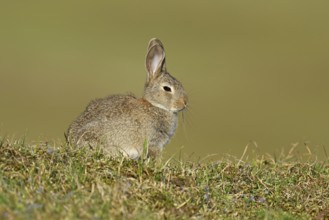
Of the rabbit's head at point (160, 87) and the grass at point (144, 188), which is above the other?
the rabbit's head at point (160, 87)

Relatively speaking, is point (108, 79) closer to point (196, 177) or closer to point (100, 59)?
point (100, 59)

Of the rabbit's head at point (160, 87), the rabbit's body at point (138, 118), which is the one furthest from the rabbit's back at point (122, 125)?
the rabbit's head at point (160, 87)

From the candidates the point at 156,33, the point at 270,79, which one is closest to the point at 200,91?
the point at 270,79

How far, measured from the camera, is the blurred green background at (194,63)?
3325 cm

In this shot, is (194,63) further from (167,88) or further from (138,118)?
(138,118)

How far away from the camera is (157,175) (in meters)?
8.59

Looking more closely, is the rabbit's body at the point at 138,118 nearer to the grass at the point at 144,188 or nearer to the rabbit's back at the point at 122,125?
the rabbit's back at the point at 122,125

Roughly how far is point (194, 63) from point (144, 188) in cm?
3957

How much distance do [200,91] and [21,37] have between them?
54.0ft

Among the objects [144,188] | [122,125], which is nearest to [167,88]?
[122,125]

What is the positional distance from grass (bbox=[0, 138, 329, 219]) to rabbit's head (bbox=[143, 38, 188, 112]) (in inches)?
90.0

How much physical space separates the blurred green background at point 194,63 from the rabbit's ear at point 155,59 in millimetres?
13520

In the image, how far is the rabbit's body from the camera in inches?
430

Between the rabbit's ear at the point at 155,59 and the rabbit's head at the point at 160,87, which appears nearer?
the rabbit's head at the point at 160,87
